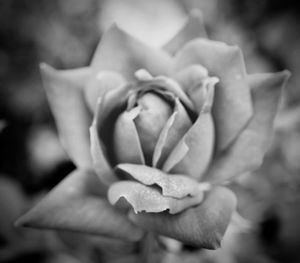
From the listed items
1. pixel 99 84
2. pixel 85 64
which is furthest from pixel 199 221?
pixel 85 64

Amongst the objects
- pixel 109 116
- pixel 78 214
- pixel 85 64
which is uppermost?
pixel 109 116

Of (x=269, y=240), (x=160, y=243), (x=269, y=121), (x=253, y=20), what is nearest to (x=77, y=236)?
(x=160, y=243)

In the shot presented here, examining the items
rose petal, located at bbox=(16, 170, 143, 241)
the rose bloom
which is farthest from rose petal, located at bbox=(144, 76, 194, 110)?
rose petal, located at bbox=(16, 170, 143, 241)

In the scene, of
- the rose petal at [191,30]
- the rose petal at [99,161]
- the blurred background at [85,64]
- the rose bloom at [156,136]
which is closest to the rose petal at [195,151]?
the rose bloom at [156,136]

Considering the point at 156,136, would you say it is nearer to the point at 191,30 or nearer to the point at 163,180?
the point at 163,180

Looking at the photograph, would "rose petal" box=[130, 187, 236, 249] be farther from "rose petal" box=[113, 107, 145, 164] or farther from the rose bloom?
"rose petal" box=[113, 107, 145, 164]

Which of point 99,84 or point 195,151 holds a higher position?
point 99,84
